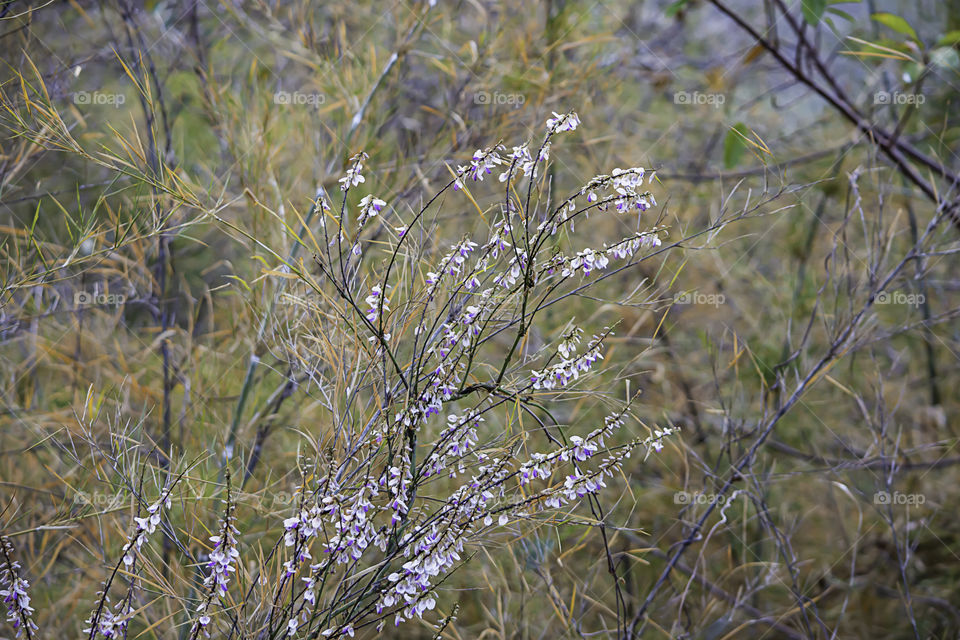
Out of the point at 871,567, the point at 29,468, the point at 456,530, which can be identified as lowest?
the point at 871,567

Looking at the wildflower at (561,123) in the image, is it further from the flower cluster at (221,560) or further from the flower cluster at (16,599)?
the flower cluster at (16,599)

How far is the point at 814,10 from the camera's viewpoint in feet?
5.43

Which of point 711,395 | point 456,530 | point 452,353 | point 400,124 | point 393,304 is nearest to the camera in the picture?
point 456,530

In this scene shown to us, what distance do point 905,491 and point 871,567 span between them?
29 cm

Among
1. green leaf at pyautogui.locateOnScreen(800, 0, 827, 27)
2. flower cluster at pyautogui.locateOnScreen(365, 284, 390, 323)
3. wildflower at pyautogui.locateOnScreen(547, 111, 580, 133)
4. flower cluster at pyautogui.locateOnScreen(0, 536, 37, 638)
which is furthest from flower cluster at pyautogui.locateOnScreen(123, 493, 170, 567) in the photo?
green leaf at pyautogui.locateOnScreen(800, 0, 827, 27)

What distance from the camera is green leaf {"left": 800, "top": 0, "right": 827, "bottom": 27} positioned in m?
1.65

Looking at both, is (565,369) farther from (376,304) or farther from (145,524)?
(145,524)

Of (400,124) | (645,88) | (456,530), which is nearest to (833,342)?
(456,530)

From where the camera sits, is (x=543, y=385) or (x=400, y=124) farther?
(x=400, y=124)

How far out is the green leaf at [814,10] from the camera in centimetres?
165

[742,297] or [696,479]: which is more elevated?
[742,297]

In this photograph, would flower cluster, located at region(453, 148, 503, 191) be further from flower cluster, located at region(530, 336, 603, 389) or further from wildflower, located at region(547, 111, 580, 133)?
flower cluster, located at region(530, 336, 603, 389)

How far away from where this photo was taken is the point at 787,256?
9.57 ft

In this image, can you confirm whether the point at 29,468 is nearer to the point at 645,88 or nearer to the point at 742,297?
the point at 742,297
